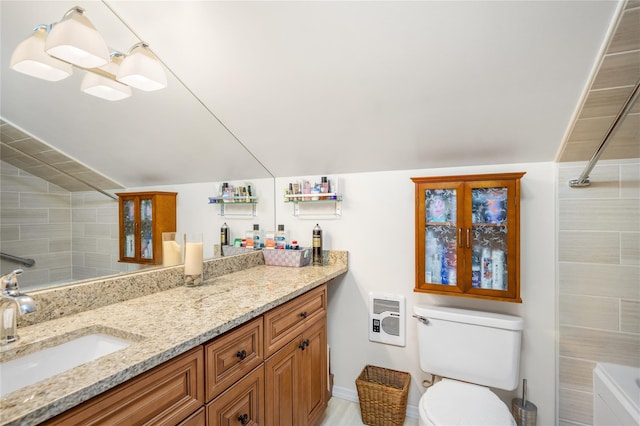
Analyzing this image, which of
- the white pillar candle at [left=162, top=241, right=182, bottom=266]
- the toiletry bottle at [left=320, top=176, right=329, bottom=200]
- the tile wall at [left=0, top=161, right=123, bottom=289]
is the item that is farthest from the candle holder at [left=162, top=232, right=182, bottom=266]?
the toiletry bottle at [left=320, top=176, right=329, bottom=200]

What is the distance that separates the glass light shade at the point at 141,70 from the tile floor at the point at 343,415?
2.15 metres

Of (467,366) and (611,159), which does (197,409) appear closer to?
(467,366)

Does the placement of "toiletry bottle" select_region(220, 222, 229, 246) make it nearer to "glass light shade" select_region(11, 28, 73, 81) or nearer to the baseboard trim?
"glass light shade" select_region(11, 28, 73, 81)

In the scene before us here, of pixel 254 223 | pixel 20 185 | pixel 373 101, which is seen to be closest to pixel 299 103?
pixel 373 101

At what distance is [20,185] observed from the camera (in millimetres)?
971

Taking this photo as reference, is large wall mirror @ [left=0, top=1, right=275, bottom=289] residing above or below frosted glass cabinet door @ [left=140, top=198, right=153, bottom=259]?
above

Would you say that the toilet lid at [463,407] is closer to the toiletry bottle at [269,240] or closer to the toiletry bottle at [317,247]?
the toiletry bottle at [317,247]

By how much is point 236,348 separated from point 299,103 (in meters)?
1.23

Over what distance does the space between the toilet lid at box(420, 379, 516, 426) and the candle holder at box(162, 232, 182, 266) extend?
4.66 feet

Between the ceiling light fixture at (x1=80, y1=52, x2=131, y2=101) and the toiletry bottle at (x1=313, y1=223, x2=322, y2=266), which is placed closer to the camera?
the ceiling light fixture at (x1=80, y1=52, x2=131, y2=101)

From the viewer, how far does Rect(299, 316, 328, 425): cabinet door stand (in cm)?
159

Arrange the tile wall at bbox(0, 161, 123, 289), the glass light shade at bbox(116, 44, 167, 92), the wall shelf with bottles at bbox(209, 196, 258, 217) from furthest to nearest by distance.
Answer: the wall shelf with bottles at bbox(209, 196, 258, 217)
the glass light shade at bbox(116, 44, 167, 92)
the tile wall at bbox(0, 161, 123, 289)

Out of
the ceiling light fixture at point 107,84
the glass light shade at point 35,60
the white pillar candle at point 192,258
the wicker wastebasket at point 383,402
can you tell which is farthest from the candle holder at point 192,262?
the wicker wastebasket at point 383,402

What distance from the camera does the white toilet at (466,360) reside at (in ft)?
4.46
